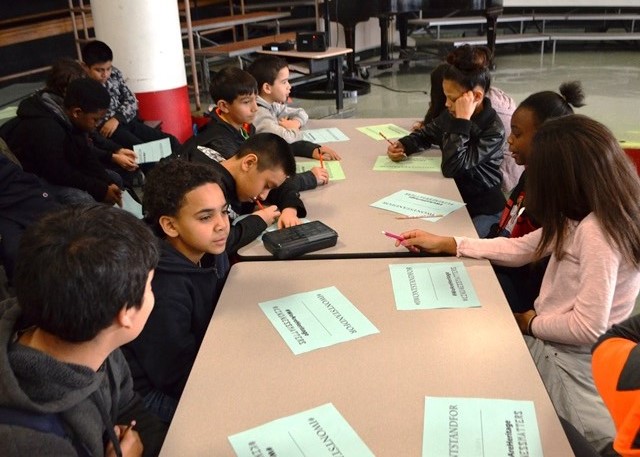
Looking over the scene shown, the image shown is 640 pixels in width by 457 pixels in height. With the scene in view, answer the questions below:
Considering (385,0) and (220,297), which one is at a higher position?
(385,0)

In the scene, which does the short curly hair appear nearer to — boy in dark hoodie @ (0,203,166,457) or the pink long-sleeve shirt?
boy in dark hoodie @ (0,203,166,457)

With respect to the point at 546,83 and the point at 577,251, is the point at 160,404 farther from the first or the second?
the point at 546,83

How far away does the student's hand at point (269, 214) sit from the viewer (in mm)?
1790


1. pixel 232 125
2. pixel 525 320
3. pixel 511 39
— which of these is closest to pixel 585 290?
pixel 525 320

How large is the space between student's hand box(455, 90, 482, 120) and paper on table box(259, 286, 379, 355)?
106cm

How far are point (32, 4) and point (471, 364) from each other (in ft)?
19.4

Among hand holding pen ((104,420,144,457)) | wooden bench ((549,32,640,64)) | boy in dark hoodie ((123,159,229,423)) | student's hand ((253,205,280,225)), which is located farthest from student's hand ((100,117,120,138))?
wooden bench ((549,32,640,64))

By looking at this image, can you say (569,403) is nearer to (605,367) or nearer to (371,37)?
(605,367)

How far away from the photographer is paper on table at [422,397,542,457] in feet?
2.97

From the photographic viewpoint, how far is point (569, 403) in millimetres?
1237

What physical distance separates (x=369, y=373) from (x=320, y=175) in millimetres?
1103

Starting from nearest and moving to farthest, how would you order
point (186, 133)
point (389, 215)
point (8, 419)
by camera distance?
point (8, 419) < point (389, 215) < point (186, 133)

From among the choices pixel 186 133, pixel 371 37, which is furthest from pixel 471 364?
pixel 371 37

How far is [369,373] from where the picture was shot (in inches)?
42.8
